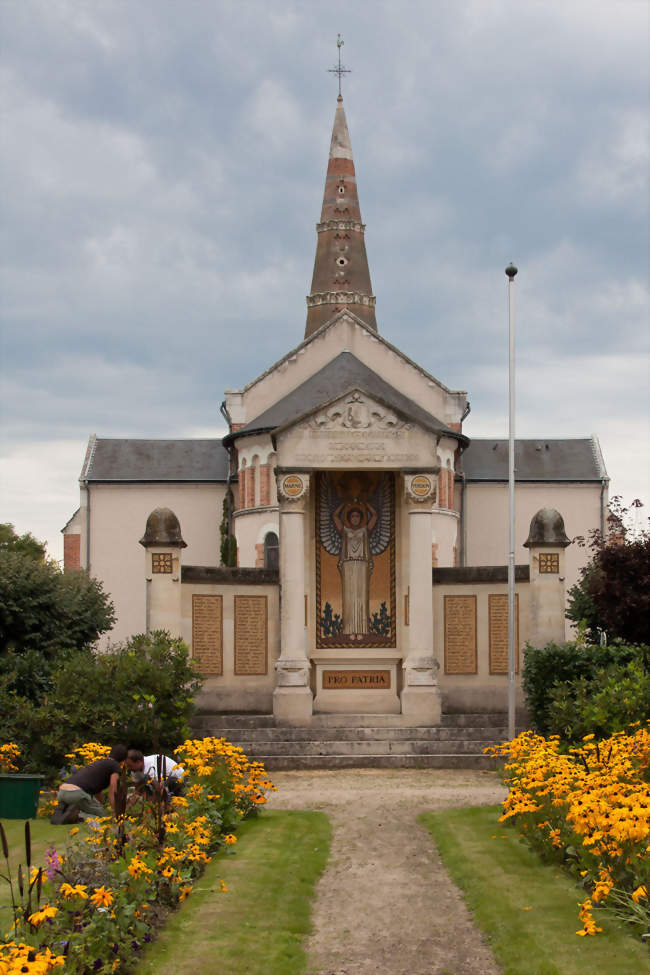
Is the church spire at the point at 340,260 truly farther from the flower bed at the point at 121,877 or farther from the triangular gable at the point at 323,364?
the flower bed at the point at 121,877

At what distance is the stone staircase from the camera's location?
792 inches

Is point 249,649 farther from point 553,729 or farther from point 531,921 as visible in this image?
point 531,921

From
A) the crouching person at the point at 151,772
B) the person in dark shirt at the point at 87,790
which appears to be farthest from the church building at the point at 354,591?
the person in dark shirt at the point at 87,790

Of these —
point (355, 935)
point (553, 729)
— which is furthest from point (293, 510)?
point (355, 935)

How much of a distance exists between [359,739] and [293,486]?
5261 mm

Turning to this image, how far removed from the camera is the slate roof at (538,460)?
163 feet

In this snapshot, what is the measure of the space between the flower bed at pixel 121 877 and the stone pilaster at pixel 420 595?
8481 millimetres

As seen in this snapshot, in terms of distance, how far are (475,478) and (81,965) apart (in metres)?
42.7

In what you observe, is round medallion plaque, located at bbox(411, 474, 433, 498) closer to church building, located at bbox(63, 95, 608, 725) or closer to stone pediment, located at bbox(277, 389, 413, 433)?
church building, located at bbox(63, 95, 608, 725)

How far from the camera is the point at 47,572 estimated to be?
931 inches

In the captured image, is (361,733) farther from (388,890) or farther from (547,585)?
(388,890)

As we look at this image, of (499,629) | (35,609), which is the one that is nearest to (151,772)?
(35,609)

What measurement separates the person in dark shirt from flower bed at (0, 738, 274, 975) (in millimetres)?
585

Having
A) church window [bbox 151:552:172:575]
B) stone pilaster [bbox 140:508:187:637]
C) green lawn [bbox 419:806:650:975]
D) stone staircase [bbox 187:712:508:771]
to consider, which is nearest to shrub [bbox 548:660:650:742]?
stone staircase [bbox 187:712:508:771]
